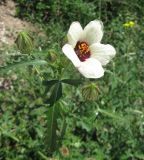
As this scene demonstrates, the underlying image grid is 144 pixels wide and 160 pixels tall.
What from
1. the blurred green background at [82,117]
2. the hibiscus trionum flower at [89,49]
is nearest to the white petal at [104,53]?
the hibiscus trionum flower at [89,49]

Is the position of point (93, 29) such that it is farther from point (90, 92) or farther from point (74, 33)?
point (90, 92)

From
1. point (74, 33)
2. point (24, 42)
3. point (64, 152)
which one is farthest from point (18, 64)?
point (64, 152)

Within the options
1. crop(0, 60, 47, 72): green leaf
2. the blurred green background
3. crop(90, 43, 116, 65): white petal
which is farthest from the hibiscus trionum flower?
the blurred green background

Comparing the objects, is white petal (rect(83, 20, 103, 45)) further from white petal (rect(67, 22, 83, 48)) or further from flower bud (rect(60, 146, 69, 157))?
flower bud (rect(60, 146, 69, 157))

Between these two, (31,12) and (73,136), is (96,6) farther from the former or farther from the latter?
(73,136)

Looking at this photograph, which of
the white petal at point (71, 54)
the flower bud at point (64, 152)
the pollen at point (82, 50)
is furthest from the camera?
the flower bud at point (64, 152)

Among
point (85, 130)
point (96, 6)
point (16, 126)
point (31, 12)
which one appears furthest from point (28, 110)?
point (96, 6)

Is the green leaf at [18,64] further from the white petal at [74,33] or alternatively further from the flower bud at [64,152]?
the flower bud at [64,152]

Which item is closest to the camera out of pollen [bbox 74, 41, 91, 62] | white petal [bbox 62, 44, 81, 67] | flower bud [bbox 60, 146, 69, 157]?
white petal [bbox 62, 44, 81, 67]
